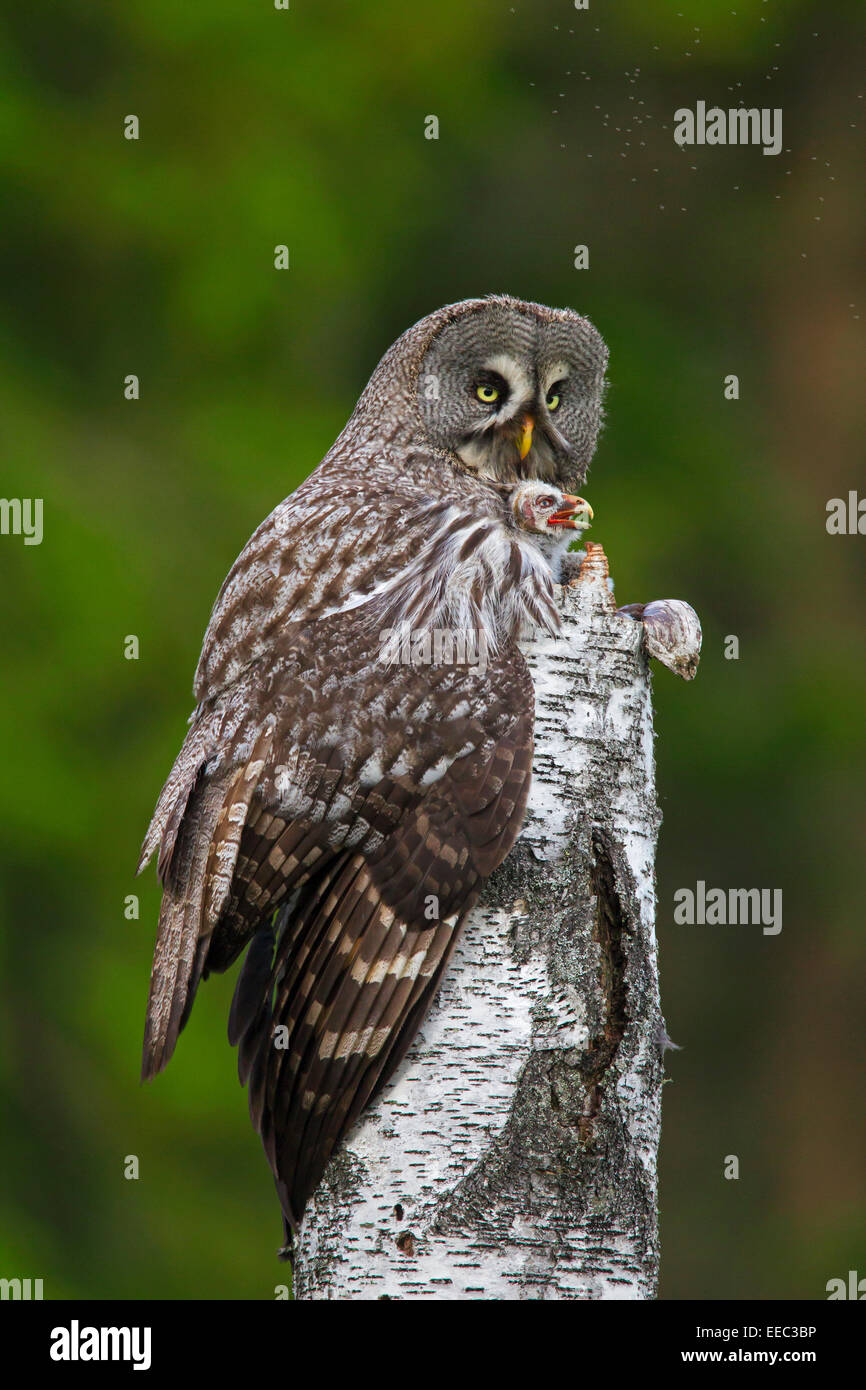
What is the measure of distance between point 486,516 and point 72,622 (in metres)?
4.28

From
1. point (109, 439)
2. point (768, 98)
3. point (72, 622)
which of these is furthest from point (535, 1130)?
point (768, 98)

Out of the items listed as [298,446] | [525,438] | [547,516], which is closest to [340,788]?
[547,516]

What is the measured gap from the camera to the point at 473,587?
338 cm

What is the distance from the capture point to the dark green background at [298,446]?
7512 mm

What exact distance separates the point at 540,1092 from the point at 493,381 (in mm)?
1738

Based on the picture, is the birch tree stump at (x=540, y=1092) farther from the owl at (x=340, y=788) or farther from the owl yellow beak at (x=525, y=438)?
the owl yellow beak at (x=525, y=438)

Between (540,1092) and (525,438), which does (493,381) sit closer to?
(525,438)

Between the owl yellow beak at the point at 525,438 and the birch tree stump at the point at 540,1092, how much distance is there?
0.99 m

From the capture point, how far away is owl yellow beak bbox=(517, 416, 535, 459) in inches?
163

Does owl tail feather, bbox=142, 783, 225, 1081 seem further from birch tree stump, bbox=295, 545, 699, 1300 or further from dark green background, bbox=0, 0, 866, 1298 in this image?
dark green background, bbox=0, 0, 866, 1298

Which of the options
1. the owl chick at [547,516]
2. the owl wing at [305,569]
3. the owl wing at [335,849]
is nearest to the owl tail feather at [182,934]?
the owl wing at [335,849]

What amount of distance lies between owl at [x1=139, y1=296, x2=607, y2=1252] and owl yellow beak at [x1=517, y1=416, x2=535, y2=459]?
487mm

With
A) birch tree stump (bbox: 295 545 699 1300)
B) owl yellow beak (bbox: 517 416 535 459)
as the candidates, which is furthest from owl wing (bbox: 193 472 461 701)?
owl yellow beak (bbox: 517 416 535 459)

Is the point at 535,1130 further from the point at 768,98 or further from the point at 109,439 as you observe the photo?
the point at 768,98
